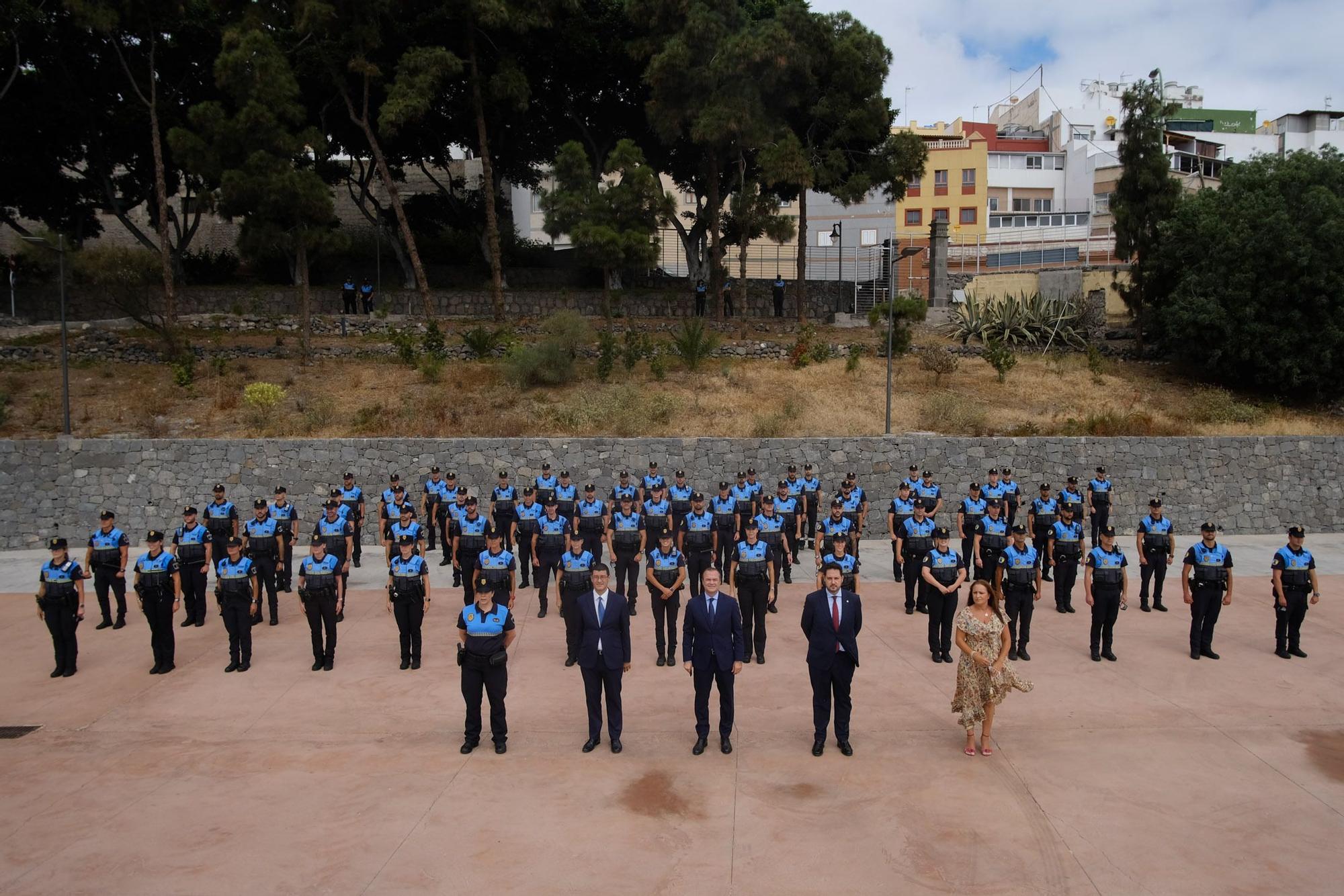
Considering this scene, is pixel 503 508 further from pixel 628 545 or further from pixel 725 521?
pixel 725 521

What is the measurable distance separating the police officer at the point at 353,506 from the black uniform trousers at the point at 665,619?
5.61 m

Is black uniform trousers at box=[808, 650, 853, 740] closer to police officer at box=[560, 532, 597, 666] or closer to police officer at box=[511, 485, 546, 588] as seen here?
police officer at box=[560, 532, 597, 666]

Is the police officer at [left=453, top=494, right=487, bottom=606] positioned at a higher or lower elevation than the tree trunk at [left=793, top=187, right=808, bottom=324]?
lower

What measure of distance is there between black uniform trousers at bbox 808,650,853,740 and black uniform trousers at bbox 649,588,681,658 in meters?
2.48

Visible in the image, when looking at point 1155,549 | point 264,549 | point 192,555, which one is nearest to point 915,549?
point 1155,549

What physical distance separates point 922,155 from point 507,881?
2651 centimetres

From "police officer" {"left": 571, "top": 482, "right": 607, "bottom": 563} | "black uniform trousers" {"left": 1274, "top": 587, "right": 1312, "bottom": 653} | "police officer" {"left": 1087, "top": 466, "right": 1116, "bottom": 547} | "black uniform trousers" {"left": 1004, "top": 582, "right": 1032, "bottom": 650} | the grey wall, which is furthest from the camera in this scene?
the grey wall

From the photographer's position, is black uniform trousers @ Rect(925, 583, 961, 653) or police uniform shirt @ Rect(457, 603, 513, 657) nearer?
police uniform shirt @ Rect(457, 603, 513, 657)

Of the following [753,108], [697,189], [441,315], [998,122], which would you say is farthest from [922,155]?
[998,122]

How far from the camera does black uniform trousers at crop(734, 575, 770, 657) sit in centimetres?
916

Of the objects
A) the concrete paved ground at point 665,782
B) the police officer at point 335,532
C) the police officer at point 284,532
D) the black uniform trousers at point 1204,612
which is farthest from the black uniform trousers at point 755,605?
the police officer at point 284,532

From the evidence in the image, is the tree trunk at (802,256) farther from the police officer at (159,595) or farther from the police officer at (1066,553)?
the police officer at (159,595)

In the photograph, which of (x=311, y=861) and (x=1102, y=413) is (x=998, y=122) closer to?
(x=1102, y=413)

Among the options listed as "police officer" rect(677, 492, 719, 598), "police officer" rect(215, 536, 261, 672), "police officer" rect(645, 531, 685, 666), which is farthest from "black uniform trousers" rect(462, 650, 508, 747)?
"police officer" rect(677, 492, 719, 598)
